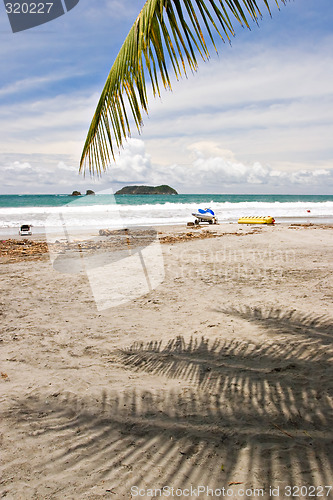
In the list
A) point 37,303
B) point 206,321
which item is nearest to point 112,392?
point 206,321

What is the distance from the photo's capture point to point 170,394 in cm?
292

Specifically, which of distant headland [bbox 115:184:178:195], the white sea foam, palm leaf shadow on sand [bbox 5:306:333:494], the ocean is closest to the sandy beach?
palm leaf shadow on sand [bbox 5:306:333:494]

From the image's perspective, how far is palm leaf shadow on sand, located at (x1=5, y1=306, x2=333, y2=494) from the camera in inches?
81.2

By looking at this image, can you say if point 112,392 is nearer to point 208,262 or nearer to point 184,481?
point 184,481

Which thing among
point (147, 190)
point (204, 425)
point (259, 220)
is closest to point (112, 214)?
point (259, 220)

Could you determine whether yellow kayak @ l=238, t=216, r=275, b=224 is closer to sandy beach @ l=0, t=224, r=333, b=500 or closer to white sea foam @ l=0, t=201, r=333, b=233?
white sea foam @ l=0, t=201, r=333, b=233

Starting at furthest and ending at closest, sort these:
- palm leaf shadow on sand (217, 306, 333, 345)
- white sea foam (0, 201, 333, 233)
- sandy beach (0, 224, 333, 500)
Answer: white sea foam (0, 201, 333, 233)
palm leaf shadow on sand (217, 306, 333, 345)
sandy beach (0, 224, 333, 500)

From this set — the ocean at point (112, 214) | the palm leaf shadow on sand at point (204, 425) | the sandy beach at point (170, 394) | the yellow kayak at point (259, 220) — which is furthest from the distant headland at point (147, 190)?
the palm leaf shadow on sand at point (204, 425)

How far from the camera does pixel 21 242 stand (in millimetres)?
13109

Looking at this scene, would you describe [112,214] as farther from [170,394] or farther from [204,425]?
[204,425]

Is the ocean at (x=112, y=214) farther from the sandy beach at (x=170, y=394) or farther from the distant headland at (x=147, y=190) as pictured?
the distant headland at (x=147, y=190)

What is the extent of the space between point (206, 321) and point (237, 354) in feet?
3.35

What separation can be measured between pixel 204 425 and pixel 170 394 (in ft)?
1.66

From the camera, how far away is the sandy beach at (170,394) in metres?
2.04
